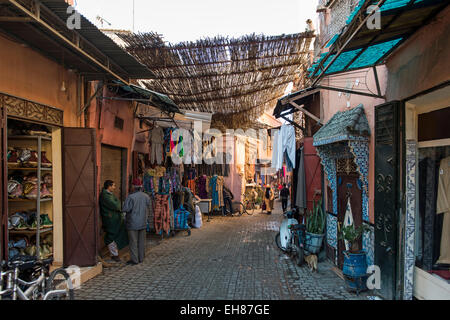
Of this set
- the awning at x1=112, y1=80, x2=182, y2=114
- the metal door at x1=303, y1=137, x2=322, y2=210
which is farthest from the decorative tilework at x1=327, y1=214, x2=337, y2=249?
the awning at x1=112, y1=80, x2=182, y2=114

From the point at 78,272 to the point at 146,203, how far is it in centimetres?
203

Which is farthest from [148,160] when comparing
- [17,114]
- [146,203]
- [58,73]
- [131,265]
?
[17,114]

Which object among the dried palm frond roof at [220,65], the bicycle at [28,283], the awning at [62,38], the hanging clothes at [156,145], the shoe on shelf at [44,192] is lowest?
the bicycle at [28,283]

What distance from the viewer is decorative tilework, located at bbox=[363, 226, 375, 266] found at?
518cm

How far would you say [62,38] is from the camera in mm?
3967

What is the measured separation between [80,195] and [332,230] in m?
5.36

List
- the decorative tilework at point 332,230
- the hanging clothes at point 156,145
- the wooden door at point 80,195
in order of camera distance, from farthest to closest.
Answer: the hanging clothes at point 156,145, the decorative tilework at point 332,230, the wooden door at point 80,195

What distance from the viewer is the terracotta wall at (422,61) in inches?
134

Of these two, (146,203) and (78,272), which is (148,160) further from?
(78,272)

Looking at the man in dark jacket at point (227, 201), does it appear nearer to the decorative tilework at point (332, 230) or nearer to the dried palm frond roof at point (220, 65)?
the dried palm frond roof at point (220, 65)

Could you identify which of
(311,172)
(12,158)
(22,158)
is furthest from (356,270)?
(12,158)

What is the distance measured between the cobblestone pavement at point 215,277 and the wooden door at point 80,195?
64 centimetres

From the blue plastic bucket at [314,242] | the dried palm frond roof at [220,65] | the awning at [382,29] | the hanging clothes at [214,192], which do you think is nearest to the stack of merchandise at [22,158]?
the dried palm frond roof at [220,65]

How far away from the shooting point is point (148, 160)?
11.1 metres
